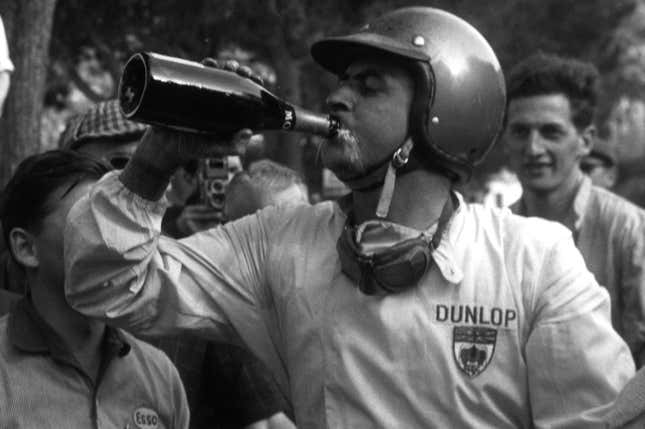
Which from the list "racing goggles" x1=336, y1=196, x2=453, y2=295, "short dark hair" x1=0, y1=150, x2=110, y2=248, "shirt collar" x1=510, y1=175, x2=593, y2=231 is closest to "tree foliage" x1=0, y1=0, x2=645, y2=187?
"short dark hair" x1=0, y1=150, x2=110, y2=248

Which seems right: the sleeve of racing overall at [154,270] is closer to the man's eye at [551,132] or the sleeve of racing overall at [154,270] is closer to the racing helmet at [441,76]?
the racing helmet at [441,76]

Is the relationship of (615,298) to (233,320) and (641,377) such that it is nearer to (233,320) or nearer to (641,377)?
(233,320)

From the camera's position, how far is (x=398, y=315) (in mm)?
3973

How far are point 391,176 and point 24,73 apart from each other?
127 inches

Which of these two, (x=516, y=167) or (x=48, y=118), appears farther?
(x=48, y=118)

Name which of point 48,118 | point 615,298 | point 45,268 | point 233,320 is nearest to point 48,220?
point 45,268

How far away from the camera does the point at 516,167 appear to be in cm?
714

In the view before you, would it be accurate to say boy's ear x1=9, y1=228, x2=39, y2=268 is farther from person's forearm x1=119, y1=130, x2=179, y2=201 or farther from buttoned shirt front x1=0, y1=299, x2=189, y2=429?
person's forearm x1=119, y1=130, x2=179, y2=201

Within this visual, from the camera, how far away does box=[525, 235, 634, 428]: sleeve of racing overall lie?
3.79 meters

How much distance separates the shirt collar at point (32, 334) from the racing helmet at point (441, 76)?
121 centimetres

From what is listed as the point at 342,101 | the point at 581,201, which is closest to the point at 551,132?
the point at 581,201

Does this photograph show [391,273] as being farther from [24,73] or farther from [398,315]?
[24,73]

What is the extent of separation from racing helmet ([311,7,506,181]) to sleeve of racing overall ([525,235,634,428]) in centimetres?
57

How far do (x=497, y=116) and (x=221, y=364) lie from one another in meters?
1.40
